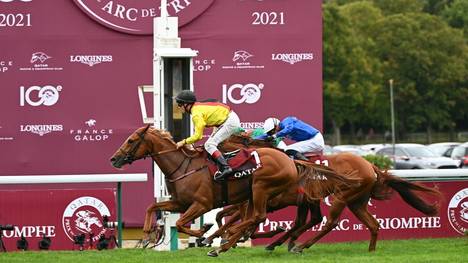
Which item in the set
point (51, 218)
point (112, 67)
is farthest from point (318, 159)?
point (112, 67)

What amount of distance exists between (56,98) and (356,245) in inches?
202

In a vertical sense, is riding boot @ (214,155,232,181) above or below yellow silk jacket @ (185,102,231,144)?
below

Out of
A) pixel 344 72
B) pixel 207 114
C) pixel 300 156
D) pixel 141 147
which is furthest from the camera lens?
pixel 344 72

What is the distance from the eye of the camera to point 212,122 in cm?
1168

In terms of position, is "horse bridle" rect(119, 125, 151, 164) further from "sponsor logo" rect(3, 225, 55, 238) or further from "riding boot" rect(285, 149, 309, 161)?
"sponsor logo" rect(3, 225, 55, 238)

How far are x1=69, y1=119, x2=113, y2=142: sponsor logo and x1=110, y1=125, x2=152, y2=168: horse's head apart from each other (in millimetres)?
4304

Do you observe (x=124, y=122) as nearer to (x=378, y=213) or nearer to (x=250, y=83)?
(x=250, y=83)

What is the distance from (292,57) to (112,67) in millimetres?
2647

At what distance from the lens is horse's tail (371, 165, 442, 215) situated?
1281cm

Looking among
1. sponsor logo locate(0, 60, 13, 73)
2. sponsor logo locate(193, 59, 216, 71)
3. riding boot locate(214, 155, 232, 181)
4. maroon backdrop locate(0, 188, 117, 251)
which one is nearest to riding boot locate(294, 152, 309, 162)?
riding boot locate(214, 155, 232, 181)

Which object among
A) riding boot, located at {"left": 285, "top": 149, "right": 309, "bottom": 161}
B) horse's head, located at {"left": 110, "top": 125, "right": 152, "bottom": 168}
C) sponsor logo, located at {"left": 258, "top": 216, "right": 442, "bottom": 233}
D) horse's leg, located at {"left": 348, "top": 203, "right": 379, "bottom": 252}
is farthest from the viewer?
sponsor logo, located at {"left": 258, "top": 216, "right": 442, "bottom": 233}

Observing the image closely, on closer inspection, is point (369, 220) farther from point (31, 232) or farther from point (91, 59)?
point (91, 59)

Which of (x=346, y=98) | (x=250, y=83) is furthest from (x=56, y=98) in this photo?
(x=346, y=98)

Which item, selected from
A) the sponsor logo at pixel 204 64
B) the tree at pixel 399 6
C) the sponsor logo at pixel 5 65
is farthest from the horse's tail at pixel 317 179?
the tree at pixel 399 6
